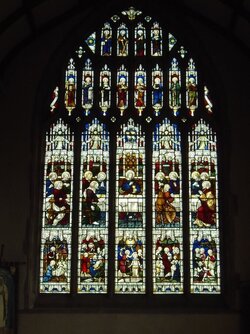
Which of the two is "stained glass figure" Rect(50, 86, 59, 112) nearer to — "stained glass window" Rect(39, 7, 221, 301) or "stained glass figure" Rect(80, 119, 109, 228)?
"stained glass window" Rect(39, 7, 221, 301)

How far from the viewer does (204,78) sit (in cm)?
1188

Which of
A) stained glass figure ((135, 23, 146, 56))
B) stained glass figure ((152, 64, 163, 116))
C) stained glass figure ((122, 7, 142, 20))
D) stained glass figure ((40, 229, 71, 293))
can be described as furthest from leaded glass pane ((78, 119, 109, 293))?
stained glass figure ((122, 7, 142, 20))

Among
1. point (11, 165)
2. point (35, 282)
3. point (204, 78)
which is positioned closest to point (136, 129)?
point (204, 78)

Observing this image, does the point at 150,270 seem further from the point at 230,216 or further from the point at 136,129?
the point at 136,129

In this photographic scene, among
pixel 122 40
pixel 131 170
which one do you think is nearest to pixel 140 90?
pixel 122 40

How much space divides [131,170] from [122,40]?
7.89 ft

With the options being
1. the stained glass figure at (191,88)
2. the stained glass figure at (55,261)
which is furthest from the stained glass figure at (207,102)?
the stained glass figure at (55,261)

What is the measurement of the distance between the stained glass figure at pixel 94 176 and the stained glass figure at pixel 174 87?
1262mm

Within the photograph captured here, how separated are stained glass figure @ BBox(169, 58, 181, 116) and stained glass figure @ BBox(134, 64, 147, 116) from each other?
1.50ft

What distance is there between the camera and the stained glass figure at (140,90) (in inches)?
467

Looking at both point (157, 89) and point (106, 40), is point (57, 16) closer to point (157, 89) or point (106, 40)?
point (106, 40)

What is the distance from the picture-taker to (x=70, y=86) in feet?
39.2

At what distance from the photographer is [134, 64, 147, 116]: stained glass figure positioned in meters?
11.9

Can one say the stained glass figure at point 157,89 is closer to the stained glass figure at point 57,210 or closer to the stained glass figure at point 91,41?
the stained glass figure at point 91,41
